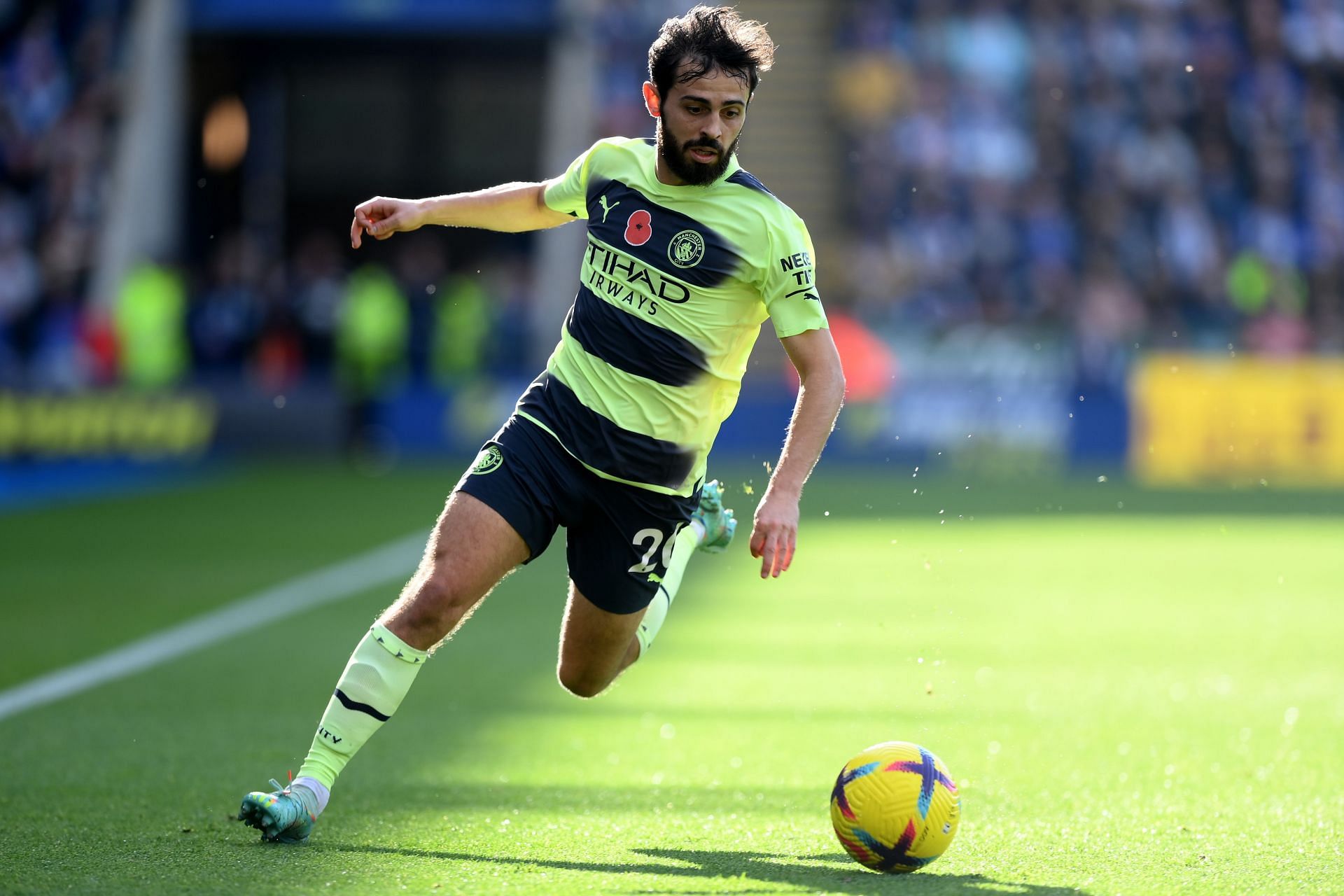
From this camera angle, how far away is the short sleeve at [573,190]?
5527 mm

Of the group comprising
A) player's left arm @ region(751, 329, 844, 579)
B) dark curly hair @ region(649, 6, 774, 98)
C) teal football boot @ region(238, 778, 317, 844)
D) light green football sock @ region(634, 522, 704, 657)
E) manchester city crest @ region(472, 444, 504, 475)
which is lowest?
teal football boot @ region(238, 778, 317, 844)

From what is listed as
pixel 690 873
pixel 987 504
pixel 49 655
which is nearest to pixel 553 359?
pixel 690 873

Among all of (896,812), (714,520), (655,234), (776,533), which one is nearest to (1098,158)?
(714,520)

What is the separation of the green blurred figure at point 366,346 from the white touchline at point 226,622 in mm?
8823

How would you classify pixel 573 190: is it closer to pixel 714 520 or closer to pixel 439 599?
pixel 439 599

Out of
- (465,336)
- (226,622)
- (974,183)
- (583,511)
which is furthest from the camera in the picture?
(974,183)

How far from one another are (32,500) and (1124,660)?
39.1 ft

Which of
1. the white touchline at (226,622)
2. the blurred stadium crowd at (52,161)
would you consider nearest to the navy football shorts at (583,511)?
the white touchline at (226,622)

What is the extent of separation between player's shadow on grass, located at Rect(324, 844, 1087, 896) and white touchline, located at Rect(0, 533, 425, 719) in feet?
11.0

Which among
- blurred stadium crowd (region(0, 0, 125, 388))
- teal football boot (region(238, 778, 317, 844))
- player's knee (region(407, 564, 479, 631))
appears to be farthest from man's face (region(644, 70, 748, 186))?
blurred stadium crowd (region(0, 0, 125, 388))

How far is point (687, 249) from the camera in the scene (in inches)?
206

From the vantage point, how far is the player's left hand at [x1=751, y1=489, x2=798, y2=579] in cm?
480

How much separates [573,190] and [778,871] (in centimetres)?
214

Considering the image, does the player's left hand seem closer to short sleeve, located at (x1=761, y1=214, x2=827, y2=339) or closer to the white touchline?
short sleeve, located at (x1=761, y1=214, x2=827, y2=339)
